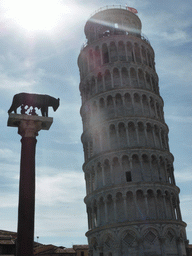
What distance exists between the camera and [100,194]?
4191 cm

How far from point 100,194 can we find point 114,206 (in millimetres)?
2758

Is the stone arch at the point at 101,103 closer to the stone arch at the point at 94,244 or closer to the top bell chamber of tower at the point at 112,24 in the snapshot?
the top bell chamber of tower at the point at 112,24

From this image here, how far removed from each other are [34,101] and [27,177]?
3580 mm

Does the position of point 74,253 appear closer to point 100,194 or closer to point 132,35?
point 100,194

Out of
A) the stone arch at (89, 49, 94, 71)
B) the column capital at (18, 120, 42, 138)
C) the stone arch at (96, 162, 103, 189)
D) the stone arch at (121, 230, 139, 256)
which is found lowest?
the stone arch at (121, 230, 139, 256)

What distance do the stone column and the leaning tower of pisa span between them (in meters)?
27.6

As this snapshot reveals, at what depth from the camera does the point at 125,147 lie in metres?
42.8

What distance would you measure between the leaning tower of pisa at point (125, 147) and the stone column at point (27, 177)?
27.6 metres

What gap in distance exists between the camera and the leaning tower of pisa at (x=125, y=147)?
38750 millimetres

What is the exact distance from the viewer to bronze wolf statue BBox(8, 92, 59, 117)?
14.3 metres

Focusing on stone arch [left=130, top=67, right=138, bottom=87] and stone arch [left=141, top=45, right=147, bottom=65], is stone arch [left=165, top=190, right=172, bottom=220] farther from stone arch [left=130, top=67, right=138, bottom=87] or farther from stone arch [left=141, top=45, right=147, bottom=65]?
stone arch [left=141, top=45, right=147, bottom=65]

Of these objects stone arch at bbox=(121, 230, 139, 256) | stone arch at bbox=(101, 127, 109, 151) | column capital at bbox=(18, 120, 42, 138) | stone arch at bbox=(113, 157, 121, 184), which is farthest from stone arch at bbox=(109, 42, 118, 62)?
column capital at bbox=(18, 120, 42, 138)

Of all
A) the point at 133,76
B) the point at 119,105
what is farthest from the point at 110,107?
the point at 133,76

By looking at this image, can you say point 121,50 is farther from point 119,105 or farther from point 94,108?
point 94,108
